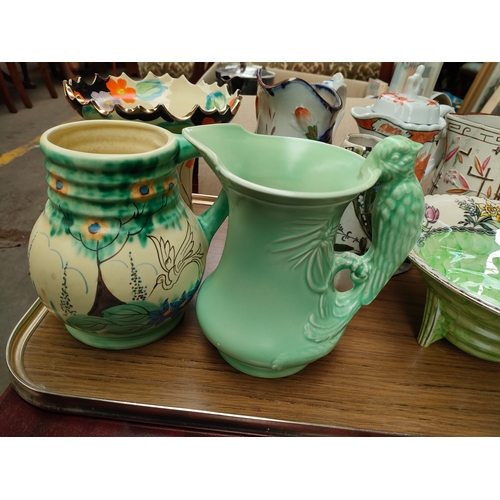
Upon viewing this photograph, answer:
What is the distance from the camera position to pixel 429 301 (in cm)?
52

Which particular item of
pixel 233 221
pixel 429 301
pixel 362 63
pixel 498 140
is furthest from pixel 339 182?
pixel 362 63

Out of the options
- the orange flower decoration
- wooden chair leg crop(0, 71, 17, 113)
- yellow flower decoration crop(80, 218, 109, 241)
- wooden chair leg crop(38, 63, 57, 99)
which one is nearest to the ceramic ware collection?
yellow flower decoration crop(80, 218, 109, 241)

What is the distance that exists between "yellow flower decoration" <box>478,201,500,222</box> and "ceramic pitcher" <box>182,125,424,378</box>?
296mm

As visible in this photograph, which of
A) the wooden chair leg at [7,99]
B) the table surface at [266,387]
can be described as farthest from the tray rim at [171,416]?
the wooden chair leg at [7,99]

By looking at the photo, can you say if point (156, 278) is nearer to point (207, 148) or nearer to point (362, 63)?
point (207, 148)

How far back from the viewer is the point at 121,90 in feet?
2.17

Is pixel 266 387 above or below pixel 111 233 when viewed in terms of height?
below

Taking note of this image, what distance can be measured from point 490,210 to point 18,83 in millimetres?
2737

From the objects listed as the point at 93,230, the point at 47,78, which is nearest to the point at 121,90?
the point at 93,230

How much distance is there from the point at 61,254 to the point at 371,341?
15.4 inches

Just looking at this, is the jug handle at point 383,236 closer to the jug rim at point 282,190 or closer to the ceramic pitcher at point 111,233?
the jug rim at point 282,190

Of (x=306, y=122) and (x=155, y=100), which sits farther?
(x=155, y=100)

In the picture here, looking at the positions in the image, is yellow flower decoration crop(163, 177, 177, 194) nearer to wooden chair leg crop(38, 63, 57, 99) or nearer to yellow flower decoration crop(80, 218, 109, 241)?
yellow flower decoration crop(80, 218, 109, 241)

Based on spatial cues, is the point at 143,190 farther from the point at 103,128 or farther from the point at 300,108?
the point at 300,108
